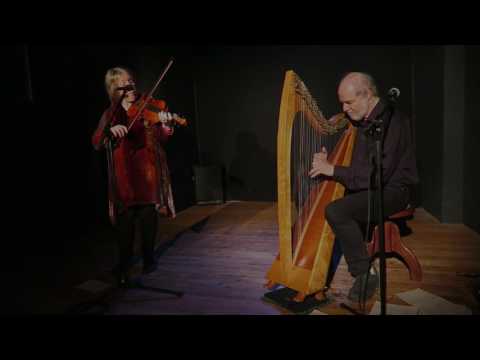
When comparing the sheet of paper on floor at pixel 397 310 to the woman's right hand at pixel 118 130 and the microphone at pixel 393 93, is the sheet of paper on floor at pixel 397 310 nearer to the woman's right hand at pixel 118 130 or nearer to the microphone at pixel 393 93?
the microphone at pixel 393 93

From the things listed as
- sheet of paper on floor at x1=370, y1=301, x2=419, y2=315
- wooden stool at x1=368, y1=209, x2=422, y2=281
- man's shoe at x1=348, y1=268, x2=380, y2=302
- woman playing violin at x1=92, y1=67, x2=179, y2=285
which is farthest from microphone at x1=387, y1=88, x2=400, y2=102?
woman playing violin at x1=92, y1=67, x2=179, y2=285

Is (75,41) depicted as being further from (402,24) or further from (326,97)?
(326,97)

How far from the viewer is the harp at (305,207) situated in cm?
191

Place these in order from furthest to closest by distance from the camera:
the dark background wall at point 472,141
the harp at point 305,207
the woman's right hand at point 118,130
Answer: the dark background wall at point 472,141, the woman's right hand at point 118,130, the harp at point 305,207

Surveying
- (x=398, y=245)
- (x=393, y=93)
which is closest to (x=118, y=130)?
(x=393, y=93)

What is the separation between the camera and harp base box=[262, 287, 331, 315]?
2.31 meters

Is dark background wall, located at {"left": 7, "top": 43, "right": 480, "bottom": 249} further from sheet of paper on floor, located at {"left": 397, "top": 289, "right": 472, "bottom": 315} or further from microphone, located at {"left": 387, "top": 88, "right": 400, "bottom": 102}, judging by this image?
microphone, located at {"left": 387, "top": 88, "right": 400, "bottom": 102}

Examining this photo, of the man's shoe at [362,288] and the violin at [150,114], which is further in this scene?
the violin at [150,114]

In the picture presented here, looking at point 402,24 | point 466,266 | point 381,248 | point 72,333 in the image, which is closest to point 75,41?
point 72,333

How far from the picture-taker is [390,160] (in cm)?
227

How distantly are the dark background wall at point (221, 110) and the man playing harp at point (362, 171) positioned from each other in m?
1.60

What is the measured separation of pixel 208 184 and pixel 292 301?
304 centimetres

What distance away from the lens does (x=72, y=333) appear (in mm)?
2100

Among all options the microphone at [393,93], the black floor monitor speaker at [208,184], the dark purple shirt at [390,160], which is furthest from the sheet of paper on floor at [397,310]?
the black floor monitor speaker at [208,184]
